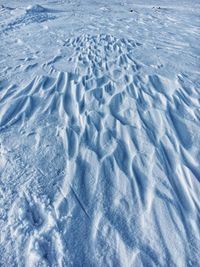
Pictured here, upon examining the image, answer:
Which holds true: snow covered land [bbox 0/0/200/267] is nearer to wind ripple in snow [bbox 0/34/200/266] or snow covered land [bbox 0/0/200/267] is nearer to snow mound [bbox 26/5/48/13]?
wind ripple in snow [bbox 0/34/200/266]

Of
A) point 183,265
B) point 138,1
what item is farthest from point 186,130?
point 138,1

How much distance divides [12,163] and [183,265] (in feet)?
7.25

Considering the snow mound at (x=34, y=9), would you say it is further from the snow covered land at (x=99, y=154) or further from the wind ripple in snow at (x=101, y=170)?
the wind ripple in snow at (x=101, y=170)

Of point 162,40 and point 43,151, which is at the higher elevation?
point 162,40

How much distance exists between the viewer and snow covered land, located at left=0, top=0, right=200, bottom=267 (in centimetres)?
242

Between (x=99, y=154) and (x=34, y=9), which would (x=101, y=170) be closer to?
(x=99, y=154)

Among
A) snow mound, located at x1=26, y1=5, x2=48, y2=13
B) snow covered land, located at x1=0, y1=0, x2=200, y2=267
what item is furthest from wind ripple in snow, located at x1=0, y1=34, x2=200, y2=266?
snow mound, located at x1=26, y1=5, x2=48, y2=13

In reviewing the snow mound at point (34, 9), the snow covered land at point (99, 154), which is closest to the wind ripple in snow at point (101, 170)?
the snow covered land at point (99, 154)

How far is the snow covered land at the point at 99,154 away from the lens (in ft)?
7.95

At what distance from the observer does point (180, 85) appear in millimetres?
4789

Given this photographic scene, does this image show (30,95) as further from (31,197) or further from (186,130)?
(186,130)

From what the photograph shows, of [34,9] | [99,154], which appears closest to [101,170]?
[99,154]

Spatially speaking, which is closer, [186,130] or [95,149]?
[95,149]

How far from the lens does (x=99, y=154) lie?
332 cm
